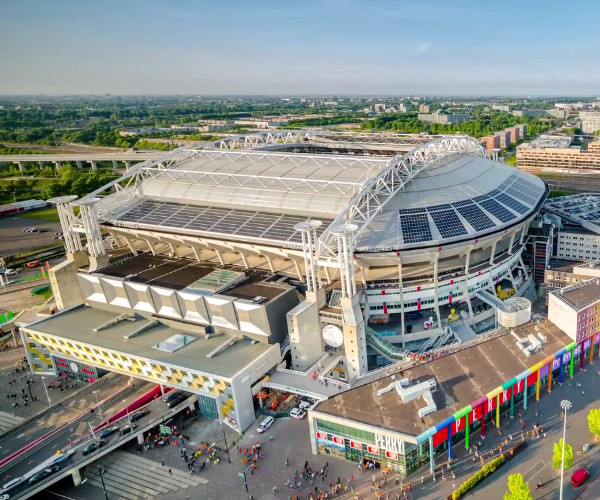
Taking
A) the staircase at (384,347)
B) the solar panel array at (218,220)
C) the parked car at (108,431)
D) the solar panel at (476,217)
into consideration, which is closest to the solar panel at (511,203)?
the solar panel at (476,217)

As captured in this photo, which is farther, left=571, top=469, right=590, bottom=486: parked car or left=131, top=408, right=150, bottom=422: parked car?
left=131, top=408, right=150, bottom=422: parked car

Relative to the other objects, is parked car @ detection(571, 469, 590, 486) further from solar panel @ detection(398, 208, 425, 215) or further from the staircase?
solar panel @ detection(398, 208, 425, 215)

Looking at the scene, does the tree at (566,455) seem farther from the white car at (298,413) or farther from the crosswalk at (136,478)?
the crosswalk at (136,478)

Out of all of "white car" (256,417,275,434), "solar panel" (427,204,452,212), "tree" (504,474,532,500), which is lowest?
"white car" (256,417,275,434)

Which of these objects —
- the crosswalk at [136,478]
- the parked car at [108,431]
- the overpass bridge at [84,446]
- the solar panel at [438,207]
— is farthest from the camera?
the solar panel at [438,207]

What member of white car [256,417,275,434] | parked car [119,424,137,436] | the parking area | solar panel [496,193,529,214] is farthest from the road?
the parking area

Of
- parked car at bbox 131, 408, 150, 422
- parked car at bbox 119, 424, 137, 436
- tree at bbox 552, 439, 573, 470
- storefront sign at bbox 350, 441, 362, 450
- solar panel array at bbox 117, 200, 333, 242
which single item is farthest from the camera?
solar panel array at bbox 117, 200, 333, 242

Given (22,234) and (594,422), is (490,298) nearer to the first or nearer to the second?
(594,422)

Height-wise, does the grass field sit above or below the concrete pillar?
above
